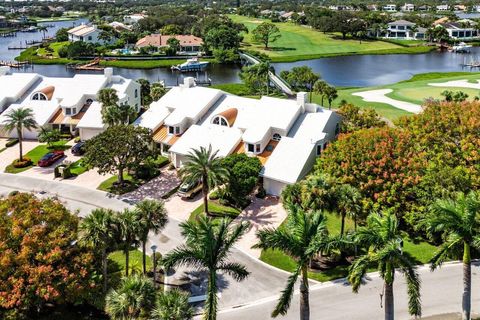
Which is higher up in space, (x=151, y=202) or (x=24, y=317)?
(x=151, y=202)

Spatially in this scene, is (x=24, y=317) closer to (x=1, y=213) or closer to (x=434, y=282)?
(x=1, y=213)

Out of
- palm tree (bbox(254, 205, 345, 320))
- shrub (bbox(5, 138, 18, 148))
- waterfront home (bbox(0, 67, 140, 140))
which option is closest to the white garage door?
palm tree (bbox(254, 205, 345, 320))

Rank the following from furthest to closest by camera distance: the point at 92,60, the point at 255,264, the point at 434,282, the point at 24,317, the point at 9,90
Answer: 1. the point at 92,60
2. the point at 9,90
3. the point at 255,264
4. the point at 434,282
5. the point at 24,317

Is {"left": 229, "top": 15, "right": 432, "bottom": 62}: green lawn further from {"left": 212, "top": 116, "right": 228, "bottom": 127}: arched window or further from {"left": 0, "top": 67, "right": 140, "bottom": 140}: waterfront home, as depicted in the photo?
{"left": 212, "top": 116, "right": 228, "bottom": 127}: arched window

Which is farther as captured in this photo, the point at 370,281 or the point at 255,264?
the point at 255,264

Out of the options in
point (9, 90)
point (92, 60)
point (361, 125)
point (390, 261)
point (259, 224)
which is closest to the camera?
point (390, 261)

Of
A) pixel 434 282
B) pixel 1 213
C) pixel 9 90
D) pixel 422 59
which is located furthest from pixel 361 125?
pixel 422 59

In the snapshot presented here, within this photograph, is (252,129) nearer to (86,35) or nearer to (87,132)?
(87,132)
